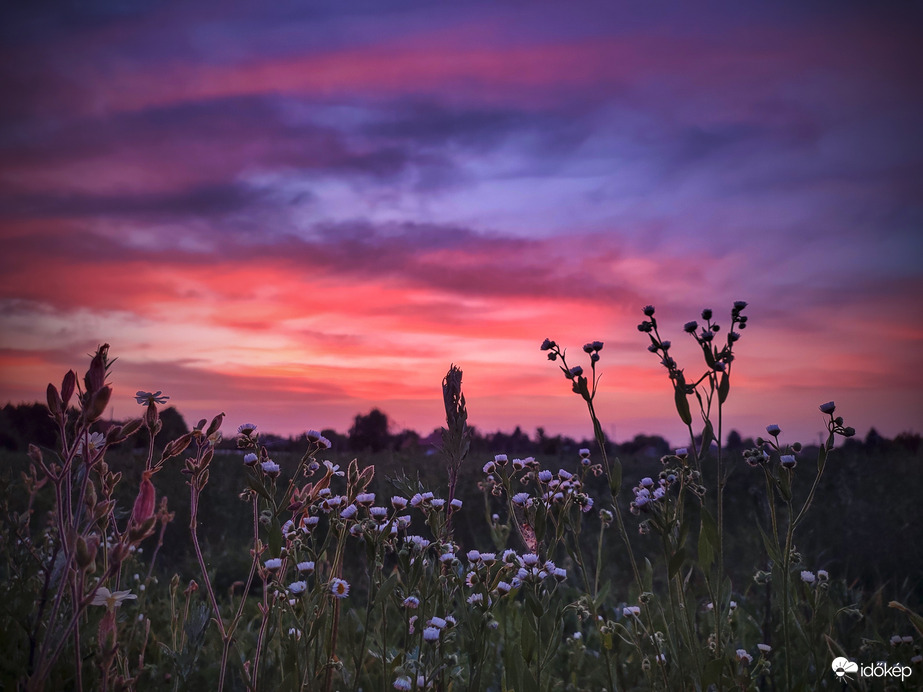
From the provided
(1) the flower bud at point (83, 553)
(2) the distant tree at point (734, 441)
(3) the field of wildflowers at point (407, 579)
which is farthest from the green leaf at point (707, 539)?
(2) the distant tree at point (734, 441)

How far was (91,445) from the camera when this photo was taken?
5.69 ft

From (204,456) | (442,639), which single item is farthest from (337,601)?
(204,456)

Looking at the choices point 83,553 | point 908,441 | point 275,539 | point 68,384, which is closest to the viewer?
point 83,553

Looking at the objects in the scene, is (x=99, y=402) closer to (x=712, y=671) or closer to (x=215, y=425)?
(x=215, y=425)

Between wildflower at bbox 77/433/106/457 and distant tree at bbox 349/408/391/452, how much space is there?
951cm

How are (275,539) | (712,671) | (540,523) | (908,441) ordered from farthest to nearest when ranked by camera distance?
(908,441), (540,523), (712,671), (275,539)

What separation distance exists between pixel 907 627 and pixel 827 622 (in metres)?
1.98

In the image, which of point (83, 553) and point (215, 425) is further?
point (215, 425)

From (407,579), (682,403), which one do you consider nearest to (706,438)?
(682,403)

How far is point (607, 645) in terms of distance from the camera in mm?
3084

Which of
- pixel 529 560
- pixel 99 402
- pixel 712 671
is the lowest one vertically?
pixel 712 671

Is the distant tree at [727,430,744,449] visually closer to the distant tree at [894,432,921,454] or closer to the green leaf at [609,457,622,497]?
the distant tree at [894,432,921,454]

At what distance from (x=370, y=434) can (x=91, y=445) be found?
9.96 meters

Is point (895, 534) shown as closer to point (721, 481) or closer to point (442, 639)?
point (721, 481)
